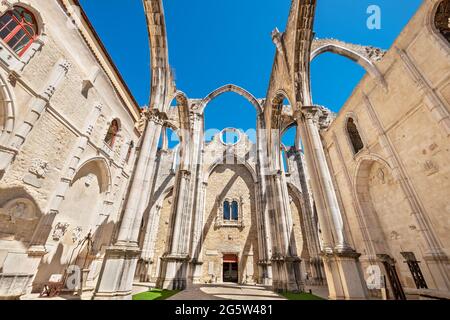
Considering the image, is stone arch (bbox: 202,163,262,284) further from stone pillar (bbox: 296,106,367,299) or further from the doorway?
stone pillar (bbox: 296,106,367,299)

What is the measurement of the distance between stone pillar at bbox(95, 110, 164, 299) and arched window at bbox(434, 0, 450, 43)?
1089cm

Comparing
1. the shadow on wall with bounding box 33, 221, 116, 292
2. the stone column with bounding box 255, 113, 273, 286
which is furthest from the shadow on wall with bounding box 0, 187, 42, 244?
the stone column with bounding box 255, 113, 273, 286

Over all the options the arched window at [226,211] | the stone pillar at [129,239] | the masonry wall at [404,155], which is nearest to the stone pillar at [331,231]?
the masonry wall at [404,155]

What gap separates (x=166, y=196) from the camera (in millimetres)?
16453

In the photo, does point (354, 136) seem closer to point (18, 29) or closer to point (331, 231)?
point (331, 231)

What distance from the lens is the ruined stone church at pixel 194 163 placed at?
620cm

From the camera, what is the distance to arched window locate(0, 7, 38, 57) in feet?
23.0

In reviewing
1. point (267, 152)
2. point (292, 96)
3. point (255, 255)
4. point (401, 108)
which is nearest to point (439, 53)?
point (401, 108)

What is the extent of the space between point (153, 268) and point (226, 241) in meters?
5.79

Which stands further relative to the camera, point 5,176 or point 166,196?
point 166,196

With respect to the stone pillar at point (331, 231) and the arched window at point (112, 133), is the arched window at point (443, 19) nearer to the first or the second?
the stone pillar at point (331, 231)

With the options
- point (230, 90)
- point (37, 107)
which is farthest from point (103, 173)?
point (230, 90)

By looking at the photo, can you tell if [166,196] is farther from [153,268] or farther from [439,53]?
[439,53]

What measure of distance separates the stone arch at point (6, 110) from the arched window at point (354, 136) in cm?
1570
